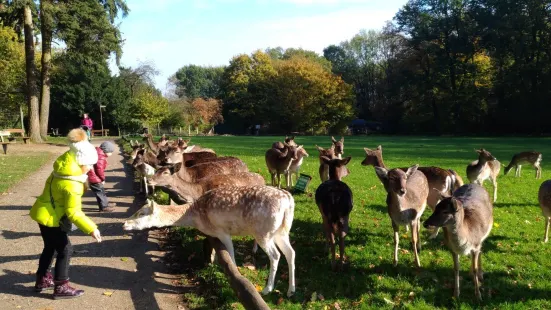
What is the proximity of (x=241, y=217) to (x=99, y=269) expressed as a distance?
273 centimetres

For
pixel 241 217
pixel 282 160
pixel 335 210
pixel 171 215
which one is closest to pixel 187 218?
pixel 171 215

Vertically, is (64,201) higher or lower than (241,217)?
higher

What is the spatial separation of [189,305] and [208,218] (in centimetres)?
124

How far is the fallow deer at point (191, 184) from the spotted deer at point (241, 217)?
5.34 feet

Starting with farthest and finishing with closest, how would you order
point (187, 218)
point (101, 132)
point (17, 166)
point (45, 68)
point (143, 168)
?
point (101, 132) < point (45, 68) < point (17, 166) < point (143, 168) < point (187, 218)

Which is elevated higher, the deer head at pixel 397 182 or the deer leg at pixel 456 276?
the deer head at pixel 397 182

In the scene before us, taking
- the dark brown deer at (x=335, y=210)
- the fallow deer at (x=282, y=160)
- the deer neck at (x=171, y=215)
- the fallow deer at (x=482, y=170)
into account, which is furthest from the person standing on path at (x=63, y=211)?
the fallow deer at (x=482, y=170)

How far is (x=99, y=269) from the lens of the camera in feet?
22.9

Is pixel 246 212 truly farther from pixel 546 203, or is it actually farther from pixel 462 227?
pixel 546 203

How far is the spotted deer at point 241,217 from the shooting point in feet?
19.8

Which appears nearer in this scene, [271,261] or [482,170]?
[271,261]

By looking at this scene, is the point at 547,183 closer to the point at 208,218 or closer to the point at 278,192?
the point at 278,192

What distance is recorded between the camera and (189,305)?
5820mm

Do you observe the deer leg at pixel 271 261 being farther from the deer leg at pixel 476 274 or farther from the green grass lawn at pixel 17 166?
the green grass lawn at pixel 17 166
